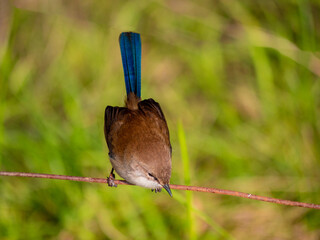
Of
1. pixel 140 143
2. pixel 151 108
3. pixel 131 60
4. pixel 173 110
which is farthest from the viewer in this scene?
pixel 173 110

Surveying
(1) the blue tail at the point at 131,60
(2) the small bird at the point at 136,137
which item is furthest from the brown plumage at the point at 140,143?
(1) the blue tail at the point at 131,60

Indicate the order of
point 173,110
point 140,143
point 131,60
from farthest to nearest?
1. point 173,110
2. point 131,60
3. point 140,143

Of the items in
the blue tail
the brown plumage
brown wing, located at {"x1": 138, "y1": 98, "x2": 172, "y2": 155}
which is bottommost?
the brown plumage

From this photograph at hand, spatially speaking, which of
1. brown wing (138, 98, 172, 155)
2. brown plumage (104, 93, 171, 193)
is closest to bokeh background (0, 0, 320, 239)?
brown plumage (104, 93, 171, 193)

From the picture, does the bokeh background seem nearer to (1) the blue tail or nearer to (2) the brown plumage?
(2) the brown plumage

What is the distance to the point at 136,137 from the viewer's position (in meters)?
2.93

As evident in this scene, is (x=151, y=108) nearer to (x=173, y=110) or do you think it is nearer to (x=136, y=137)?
(x=136, y=137)

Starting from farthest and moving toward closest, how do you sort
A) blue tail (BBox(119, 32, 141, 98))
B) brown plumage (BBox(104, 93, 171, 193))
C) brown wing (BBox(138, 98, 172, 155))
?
blue tail (BBox(119, 32, 141, 98)), brown wing (BBox(138, 98, 172, 155)), brown plumage (BBox(104, 93, 171, 193))

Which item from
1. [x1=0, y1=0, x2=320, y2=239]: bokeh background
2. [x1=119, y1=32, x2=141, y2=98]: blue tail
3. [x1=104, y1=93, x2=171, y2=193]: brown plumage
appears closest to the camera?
[x1=104, y1=93, x2=171, y2=193]: brown plumage

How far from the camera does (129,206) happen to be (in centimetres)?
363

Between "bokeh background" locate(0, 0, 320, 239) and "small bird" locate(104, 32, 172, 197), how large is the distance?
0.61 feet

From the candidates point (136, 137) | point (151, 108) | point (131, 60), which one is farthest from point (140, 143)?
point (131, 60)

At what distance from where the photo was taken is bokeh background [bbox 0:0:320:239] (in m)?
3.60

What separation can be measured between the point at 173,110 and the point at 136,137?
6.10ft
